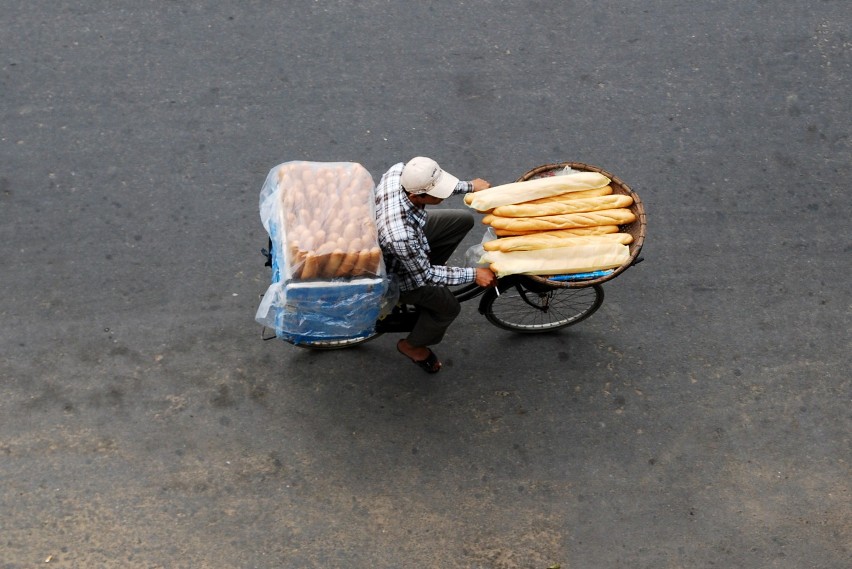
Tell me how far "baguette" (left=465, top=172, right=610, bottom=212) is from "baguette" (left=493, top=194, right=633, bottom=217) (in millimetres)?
42

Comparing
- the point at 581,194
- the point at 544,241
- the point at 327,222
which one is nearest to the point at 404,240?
the point at 327,222

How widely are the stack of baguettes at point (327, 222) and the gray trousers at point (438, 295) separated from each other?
0.62 metres

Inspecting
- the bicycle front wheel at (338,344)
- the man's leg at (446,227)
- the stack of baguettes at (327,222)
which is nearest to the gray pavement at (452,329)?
the bicycle front wheel at (338,344)

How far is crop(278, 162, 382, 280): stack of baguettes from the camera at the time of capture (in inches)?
154

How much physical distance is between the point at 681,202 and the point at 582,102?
104cm

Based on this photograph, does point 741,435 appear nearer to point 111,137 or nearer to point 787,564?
point 787,564

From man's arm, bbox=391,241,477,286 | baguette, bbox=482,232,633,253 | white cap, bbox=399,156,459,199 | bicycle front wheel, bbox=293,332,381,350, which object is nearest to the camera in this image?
white cap, bbox=399,156,459,199

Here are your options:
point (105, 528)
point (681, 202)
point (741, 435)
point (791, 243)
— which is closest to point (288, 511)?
point (105, 528)

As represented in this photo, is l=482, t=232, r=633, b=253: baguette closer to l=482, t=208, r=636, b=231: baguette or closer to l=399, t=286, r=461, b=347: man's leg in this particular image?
l=482, t=208, r=636, b=231: baguette

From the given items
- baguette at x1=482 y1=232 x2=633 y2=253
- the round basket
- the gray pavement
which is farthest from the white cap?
the gray pavement

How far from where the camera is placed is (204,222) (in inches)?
218

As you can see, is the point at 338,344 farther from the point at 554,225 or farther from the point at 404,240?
the point at 554,225

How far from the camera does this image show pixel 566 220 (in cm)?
437

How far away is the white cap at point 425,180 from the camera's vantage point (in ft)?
13.3
